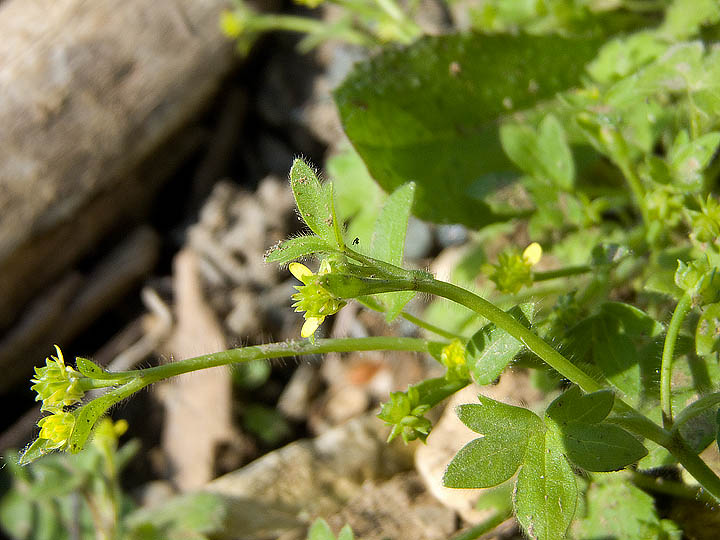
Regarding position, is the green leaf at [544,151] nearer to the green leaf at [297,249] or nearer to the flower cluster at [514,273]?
the flower cluster at [514,273]

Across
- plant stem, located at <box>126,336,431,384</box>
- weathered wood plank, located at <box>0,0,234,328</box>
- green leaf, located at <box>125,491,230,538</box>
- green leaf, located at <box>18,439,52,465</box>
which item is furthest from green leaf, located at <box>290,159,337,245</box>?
weathered wood plank, located at <box>0,0,234,328</box>

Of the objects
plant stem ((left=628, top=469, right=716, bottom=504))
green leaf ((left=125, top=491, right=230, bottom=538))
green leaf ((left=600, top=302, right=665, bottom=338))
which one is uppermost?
green leaf ((left=600, top=302, right=665, bottom=338))

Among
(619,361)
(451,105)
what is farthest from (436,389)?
(451,105)

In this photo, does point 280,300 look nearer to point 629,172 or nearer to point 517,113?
point 517,113

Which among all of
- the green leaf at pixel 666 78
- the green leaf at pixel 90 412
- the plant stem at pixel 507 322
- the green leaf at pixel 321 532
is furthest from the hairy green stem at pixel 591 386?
the green leaf at pixel 666 78

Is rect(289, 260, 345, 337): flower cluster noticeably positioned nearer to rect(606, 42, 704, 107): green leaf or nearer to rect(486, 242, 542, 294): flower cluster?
rect(486, 242, 542, 294): flower cluster
